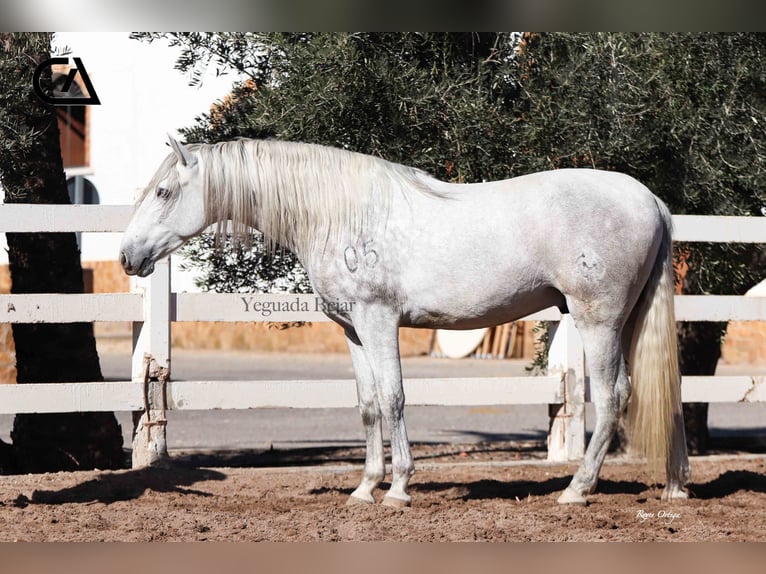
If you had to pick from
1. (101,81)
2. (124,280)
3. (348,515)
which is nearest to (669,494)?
(348,515)

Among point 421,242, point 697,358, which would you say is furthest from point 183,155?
point 697,358

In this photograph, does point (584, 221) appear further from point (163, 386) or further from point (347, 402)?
point (163, 386)

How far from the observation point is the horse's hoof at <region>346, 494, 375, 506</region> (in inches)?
173

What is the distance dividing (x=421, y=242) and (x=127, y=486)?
1.90 meters

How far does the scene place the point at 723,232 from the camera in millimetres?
5570

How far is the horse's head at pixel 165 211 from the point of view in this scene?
4.28 metres

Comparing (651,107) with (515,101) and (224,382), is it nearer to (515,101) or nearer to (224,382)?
(515,101)

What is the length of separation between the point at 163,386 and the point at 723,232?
3.23 meters

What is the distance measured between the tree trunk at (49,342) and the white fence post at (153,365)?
706mm

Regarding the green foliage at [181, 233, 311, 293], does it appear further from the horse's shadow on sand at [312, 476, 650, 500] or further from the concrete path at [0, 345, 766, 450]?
the horse's shadow on sand at [312, 476, 650, 500]

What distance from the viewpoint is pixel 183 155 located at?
4.25 metres

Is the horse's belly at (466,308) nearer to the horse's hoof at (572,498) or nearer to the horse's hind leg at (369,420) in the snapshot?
the horse's hind leg at (369,420)

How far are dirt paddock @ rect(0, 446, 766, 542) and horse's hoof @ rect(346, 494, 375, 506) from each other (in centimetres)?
5

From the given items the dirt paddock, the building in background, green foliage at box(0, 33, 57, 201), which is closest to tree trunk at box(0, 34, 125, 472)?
green foliage at box(0, 33, 57, 201)
